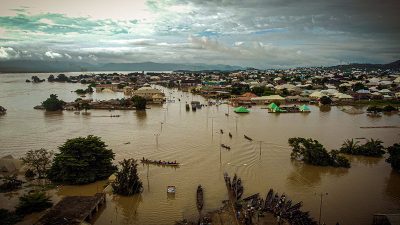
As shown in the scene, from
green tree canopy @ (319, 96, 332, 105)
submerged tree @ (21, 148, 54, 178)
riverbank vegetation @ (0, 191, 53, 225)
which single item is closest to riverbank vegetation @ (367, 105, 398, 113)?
green tree canopy @ (319, 96, 332, 105)

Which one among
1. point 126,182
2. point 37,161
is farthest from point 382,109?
point 37,161

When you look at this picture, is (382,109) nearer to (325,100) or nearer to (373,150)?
(325,100)

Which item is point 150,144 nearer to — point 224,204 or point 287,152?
point 287,152

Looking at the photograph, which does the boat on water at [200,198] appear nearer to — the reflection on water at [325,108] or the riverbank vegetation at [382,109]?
the riverbank vegetation at [382,109]

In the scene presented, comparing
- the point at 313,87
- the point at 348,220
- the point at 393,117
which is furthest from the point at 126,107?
the point at 313,87

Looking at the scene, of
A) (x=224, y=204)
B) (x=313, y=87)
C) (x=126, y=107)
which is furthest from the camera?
(x=313, y=87)

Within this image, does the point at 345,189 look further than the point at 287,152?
No
